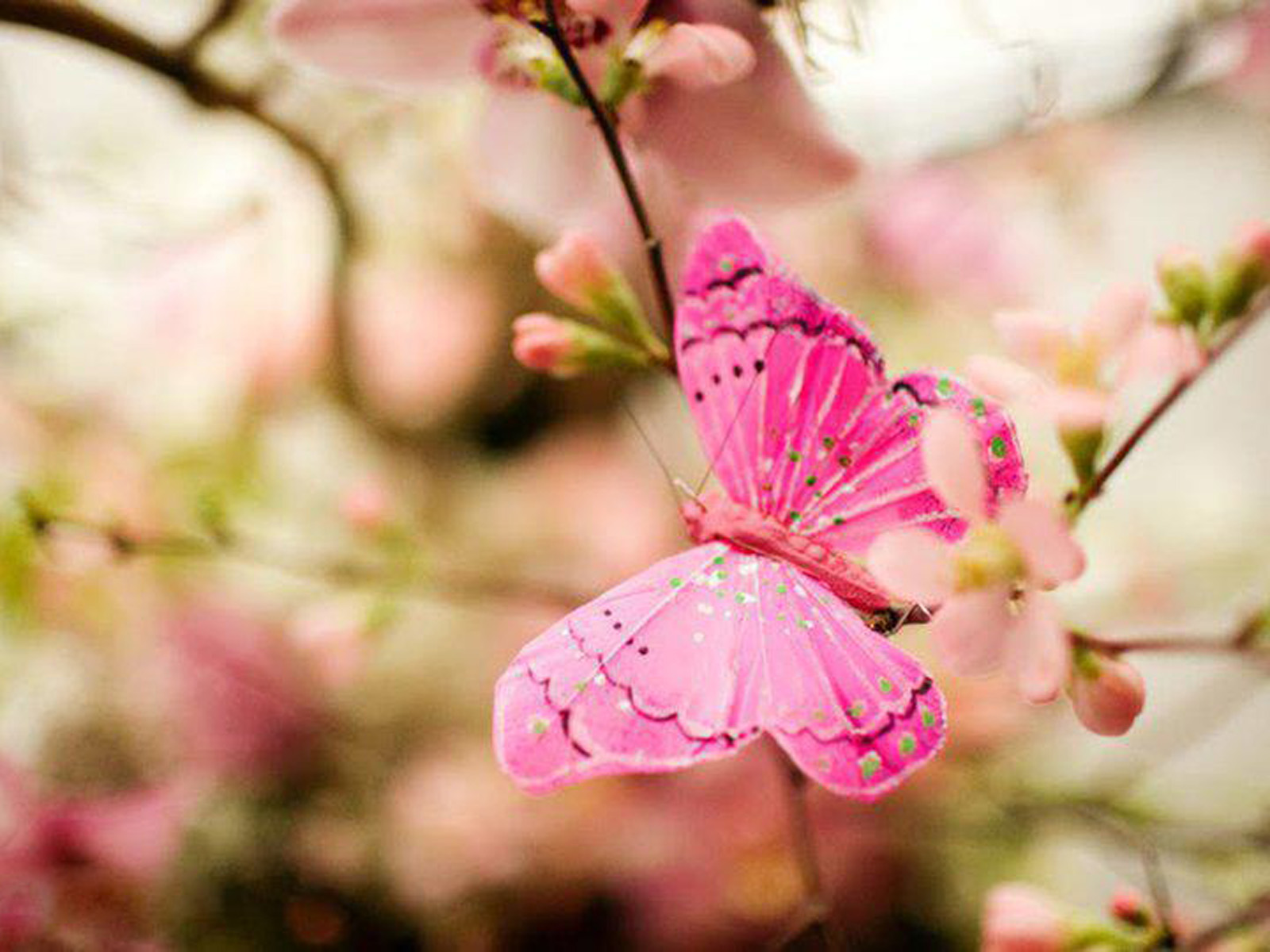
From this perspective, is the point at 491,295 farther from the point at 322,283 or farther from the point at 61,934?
the point at 61,934

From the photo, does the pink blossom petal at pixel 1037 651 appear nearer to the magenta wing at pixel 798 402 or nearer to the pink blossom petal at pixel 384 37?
the magenta wing at pixel 798 402

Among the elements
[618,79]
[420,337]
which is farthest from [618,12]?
[420,337]

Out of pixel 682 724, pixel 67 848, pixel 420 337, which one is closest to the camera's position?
pixel 682 724

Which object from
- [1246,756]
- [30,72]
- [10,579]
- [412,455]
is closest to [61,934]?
[10,579]

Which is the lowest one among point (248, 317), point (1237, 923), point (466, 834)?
point (466, 834)

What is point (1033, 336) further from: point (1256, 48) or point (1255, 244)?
point (1256, 48)

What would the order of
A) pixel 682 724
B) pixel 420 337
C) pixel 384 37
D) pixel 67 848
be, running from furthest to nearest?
1. pixel 420 337
2. pixel 67 848
3. pixel 384 37
4. pixel 682 724

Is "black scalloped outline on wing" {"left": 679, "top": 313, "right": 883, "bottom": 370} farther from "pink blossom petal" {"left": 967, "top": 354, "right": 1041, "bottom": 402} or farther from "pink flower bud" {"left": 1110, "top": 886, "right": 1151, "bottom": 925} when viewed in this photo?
"pink flower bud" {"left": 1110, "top": 886, "right": 1151, "bottom": 925}
